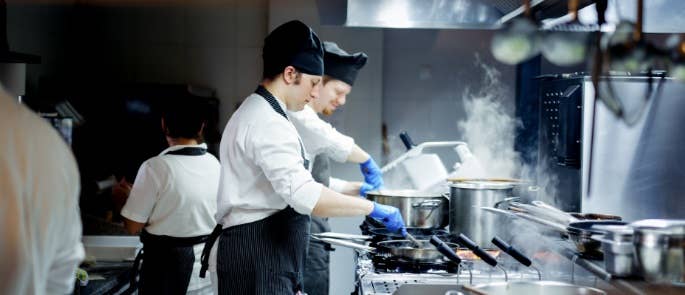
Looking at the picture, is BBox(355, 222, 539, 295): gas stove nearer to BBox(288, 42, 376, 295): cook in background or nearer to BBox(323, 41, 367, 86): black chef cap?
BBox(288, 42, 376, 295): cook in background

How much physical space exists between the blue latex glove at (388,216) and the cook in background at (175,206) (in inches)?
35.1

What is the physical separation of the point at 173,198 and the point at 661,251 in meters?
2.15

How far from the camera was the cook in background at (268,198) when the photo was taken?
271cm

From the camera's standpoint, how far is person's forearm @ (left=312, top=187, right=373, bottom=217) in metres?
2.76

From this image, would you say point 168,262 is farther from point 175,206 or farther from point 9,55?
point 9,55

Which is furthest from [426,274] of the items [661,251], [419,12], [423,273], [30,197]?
[419,12]

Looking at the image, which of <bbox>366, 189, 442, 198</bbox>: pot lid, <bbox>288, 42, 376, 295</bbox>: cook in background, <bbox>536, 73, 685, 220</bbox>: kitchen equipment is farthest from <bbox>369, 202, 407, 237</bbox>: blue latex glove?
<bbox>288, 42, 376, 295</bbox>: cook in background

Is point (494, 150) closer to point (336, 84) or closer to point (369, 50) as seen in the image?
point (369, 50)

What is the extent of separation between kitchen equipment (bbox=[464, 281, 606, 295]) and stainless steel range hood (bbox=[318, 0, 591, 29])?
5.43 feet

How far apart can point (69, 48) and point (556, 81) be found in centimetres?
357

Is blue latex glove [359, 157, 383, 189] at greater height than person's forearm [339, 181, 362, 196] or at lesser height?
Result: greater

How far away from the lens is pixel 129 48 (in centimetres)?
559

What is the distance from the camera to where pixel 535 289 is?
2.10 metres

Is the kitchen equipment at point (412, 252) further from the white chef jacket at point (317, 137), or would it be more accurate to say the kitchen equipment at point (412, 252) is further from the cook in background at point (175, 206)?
the white chef jacket at point (317, 137)
